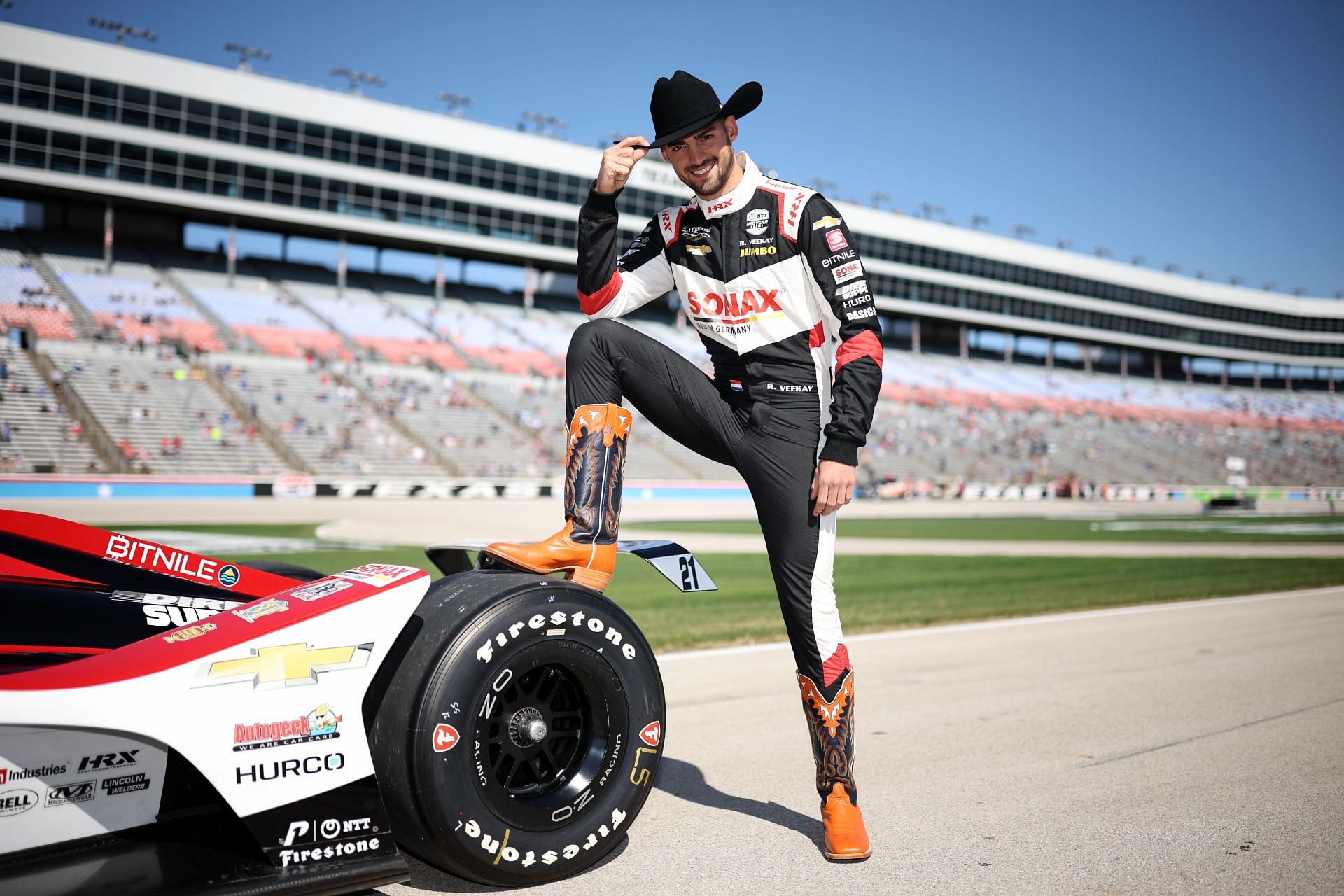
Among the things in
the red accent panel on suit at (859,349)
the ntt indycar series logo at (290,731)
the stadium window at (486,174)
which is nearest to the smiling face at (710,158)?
the red accent panel on suit at (859,349)

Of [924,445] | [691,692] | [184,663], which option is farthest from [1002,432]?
[184,663]

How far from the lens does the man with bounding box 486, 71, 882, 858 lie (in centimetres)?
295

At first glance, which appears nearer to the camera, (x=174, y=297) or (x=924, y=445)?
(x=174, y=297)

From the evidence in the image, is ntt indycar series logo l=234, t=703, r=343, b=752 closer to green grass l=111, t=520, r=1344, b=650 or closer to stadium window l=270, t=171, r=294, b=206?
green grass l=111, t=520, r=1344, b=650

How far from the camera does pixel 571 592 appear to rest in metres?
2.58

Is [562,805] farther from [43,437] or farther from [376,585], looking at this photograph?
[43,437]

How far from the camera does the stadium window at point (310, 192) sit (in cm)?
4150

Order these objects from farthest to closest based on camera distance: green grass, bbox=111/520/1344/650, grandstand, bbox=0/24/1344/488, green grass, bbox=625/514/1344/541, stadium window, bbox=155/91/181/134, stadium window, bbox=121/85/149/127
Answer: stadium window, bbox=155/91/181/134 < stadium window, bbox=121/85/149/127 < grandstand, bbox=0/24/1344/488 < green grass, bbox=625/514/1344/541 < green grass, bbox=111/520/1344/650

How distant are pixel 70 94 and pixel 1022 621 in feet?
133

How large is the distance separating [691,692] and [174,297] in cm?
3807

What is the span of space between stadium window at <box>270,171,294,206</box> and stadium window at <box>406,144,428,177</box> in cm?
521

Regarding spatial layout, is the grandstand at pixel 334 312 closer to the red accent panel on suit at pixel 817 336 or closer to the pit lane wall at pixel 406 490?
the pit lane wall at pixel 406 490

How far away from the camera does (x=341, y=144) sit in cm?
4231

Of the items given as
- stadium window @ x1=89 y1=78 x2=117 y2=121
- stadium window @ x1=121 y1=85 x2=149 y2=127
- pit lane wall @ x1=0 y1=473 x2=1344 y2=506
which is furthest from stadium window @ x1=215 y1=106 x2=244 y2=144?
pit lane wall @ x1=0 y1=473 x2=1344 y2=506
